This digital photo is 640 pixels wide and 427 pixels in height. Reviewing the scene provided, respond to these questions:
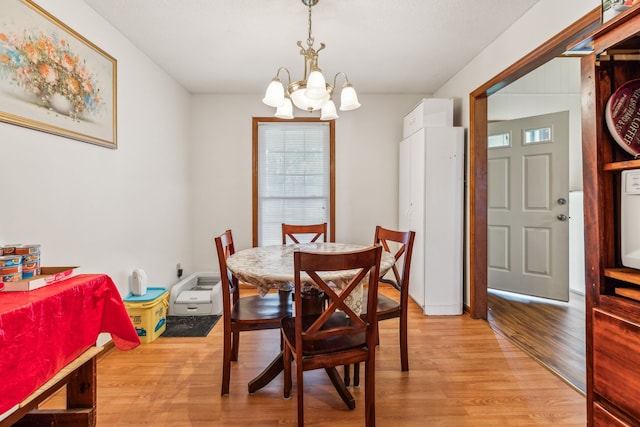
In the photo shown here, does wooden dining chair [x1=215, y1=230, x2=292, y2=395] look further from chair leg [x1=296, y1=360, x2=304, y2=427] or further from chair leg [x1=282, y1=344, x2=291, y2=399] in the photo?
chair leg [x1=296, y1=360, x2=304, y2=427]

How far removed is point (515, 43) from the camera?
7.61 feet

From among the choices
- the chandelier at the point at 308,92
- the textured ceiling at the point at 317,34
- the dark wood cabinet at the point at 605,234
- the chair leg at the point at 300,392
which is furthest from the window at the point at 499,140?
the chair leg at the point at 300,392

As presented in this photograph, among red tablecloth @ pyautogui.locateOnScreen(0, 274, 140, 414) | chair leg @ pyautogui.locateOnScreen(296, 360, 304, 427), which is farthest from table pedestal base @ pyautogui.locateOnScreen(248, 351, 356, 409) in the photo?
red tablecloth @ pyautogui.locateOnScreen(0, 274, 140, 414)

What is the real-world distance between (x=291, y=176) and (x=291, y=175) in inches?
0.5

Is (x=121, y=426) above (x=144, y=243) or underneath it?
underneath

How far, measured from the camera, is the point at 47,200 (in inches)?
71.1

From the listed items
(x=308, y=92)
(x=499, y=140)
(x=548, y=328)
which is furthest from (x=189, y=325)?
(x=499, y=140)

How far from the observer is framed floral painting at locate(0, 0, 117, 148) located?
157 centimetres

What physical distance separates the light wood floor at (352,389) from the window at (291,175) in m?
1.77

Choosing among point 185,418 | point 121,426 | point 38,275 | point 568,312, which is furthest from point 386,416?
point 568,312

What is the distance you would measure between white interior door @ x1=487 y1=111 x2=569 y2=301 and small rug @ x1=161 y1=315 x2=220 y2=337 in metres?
3.33

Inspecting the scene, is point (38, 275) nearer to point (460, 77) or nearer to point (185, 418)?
point (185, 418)

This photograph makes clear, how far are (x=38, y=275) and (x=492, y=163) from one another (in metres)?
4.20

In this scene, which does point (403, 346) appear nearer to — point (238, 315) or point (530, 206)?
point (238, 315)
